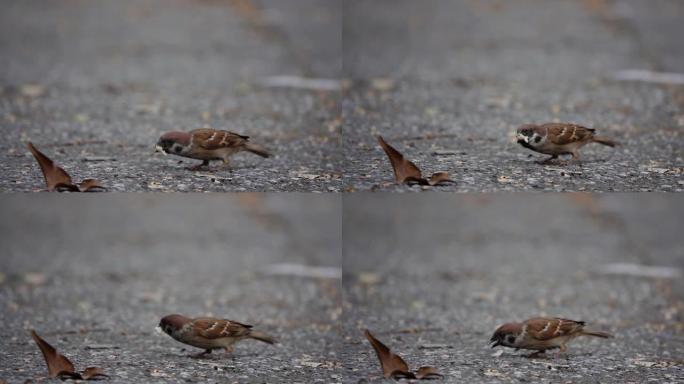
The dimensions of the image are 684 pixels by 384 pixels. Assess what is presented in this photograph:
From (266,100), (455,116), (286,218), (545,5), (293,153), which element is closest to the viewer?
(293,153)

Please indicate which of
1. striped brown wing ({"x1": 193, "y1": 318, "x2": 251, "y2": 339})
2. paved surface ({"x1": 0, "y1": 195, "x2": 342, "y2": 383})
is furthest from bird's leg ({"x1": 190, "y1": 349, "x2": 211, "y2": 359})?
striped brown wing ({"x1": 193, "y1": 318, "x2": 251, "y2": 339})

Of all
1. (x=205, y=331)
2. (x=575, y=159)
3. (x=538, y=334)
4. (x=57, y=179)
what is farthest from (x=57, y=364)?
(x=575, y=159)

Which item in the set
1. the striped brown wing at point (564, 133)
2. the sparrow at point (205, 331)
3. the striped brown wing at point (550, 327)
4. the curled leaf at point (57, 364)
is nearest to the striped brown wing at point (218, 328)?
the sparrow at point (205, 331)

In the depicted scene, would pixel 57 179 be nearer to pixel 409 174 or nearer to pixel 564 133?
pixel 409 174

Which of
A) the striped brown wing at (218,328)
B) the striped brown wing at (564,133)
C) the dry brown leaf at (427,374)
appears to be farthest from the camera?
the striped brown wing at (564,133)

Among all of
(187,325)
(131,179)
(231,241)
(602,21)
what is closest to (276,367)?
(187,325)

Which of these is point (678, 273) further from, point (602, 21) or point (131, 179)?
point (131, 179)

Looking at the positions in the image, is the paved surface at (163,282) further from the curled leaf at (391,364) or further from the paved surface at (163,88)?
the paved surface at (163,88)
